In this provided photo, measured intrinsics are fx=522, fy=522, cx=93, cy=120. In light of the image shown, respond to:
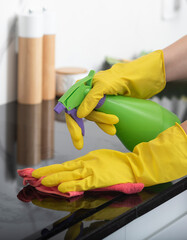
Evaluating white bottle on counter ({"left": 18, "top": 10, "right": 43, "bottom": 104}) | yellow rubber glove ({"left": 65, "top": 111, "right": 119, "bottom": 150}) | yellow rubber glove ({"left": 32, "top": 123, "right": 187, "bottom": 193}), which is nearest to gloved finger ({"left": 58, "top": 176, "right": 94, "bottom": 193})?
yellow rubber glove ({"left": 32, "top": 123, "right": 187, "bottom": 193})

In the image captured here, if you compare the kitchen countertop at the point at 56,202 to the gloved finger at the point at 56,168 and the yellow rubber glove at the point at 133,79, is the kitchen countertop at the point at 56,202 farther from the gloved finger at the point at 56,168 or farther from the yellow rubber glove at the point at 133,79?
the yellow rubber glove at the point at 133,79

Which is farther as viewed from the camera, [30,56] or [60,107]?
[30,56]

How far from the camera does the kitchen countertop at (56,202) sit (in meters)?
1.11

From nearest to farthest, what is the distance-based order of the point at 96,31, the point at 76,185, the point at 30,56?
the point at 76,185, the point at 30,56, the point at 96,31

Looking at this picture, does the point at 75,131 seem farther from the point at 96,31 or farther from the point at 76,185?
the point at 96,31

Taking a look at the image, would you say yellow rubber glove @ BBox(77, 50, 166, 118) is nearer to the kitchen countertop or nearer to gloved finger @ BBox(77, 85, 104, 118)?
gloved finger @ BBox(77, 85, 104, 118)

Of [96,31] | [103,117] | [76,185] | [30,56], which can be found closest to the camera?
[76,185]

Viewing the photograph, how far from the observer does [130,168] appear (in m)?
1.26

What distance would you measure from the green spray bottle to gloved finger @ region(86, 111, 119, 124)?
0.7 inches

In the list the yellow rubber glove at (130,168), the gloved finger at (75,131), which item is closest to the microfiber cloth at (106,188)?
the yellow rubber glove at (130,168)

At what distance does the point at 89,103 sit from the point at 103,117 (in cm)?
6

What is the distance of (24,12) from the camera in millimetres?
1986

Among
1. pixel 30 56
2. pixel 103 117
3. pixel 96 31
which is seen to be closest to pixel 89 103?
pixel 103 117

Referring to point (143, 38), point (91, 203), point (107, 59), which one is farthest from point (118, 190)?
point (143, 38)
